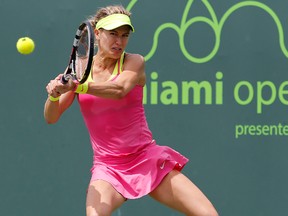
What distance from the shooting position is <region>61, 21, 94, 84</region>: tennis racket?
169 inches

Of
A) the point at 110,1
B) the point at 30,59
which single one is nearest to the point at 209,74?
the point at 110,1

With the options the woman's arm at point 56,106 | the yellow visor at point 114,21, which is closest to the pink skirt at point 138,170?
the woman's arm at point 56,106

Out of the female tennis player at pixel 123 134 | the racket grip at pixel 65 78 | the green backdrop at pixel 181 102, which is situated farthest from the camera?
the green backdrop at pixel 181 102

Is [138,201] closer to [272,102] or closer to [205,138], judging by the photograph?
[205,138]

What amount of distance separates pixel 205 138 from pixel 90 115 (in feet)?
5.40

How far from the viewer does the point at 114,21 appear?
14.9ft

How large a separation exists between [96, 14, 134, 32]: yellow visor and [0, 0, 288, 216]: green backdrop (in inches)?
56.8

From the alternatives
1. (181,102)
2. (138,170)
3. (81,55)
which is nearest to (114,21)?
(81,55)

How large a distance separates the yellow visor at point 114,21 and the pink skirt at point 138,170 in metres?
0.71

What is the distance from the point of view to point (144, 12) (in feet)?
19.8

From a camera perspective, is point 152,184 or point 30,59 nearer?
point 152,184

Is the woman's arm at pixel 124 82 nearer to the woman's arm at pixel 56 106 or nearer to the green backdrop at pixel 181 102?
the woman's arm at pixel 56 106

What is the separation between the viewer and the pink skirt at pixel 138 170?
4.57 meters

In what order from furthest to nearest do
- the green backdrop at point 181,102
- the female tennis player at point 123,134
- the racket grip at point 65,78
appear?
the green backdrop at point 181,102
the female tennis player at point 123,134
the racket grip at point 65,78
